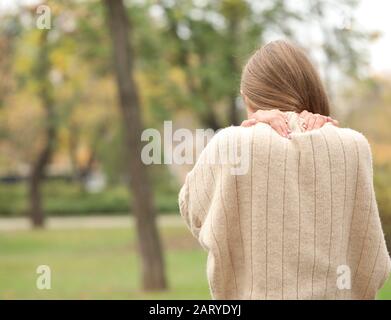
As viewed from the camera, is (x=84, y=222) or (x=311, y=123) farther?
(x=84, y=222)

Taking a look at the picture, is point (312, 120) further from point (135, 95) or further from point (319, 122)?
point (135, 95)

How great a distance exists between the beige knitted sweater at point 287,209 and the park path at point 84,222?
28.3 m

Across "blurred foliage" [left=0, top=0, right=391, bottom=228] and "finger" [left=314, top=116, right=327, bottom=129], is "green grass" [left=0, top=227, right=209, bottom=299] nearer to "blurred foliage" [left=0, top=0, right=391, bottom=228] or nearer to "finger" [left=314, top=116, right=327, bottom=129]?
"blurred foliage" [left=0, top=0, right=391, bottom=228]

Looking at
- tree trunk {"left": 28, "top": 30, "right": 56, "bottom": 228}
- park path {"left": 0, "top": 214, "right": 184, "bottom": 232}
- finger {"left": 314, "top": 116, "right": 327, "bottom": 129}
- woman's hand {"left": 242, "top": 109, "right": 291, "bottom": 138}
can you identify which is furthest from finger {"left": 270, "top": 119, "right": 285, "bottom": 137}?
park path {"left": 0, "top": 214, "right": 184, "bottom": 232}

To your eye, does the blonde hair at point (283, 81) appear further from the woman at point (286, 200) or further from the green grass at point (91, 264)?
the green grass at point (91, 264)

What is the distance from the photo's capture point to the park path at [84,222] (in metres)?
30.7

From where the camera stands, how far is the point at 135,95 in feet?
39.4

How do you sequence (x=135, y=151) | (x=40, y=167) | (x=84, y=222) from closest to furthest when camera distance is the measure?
(x=135, y=151), (x=40, y=167), (x=84, y=222)

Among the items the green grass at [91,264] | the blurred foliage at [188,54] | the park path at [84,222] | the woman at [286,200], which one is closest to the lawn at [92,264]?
the green grass at [91,264]

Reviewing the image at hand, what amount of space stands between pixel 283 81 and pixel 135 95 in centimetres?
999

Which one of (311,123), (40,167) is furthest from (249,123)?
(40,167)

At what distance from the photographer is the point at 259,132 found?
2.04m

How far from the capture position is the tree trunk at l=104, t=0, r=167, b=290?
11906mm

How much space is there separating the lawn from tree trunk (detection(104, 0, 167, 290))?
516 mm
